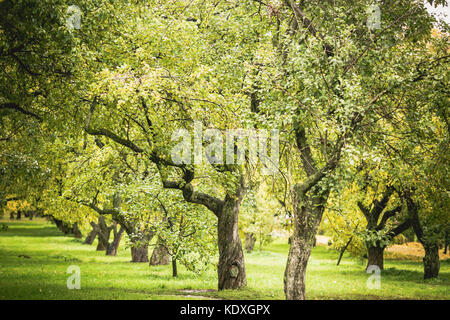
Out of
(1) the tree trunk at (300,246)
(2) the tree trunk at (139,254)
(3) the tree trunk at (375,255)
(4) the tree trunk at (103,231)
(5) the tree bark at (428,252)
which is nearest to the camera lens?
(1) the tree trunk at (300,246)

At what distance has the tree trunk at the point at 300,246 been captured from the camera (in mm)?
13609

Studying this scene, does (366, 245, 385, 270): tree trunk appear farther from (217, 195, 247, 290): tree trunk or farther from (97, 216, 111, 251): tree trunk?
(97, 216, 111, 251): tree trunk

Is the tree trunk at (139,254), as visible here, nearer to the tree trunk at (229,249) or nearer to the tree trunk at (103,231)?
the tree trunk at (103,231)

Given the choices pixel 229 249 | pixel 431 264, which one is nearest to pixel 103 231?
pixel 229 249

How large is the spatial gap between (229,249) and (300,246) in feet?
16.0

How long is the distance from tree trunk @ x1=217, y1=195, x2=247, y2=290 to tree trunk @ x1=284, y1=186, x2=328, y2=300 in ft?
14.1

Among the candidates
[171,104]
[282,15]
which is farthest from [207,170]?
[282,15]

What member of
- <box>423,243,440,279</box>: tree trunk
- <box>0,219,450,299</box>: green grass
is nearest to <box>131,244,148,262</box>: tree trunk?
<box>0,219,450,299</box>: green grass

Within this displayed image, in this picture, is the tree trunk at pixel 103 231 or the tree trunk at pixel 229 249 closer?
the tree trunk at pixel 229 249

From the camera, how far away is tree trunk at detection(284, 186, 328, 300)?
13.6 meters

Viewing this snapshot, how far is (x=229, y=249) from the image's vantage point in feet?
58.8

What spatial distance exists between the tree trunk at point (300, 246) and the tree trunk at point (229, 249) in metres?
4.31

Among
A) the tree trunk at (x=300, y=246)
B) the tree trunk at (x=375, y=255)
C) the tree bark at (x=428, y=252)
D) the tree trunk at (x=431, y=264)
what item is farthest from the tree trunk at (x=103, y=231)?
the tree trunk at (x=300, y=246)
